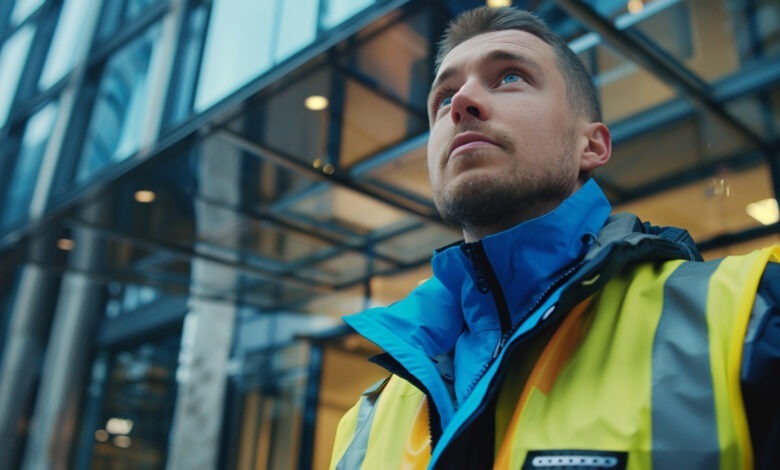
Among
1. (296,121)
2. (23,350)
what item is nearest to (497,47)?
(296,121)

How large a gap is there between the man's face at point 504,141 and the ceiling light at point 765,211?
4854 millimetres

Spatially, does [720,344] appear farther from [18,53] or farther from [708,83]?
[18,53]

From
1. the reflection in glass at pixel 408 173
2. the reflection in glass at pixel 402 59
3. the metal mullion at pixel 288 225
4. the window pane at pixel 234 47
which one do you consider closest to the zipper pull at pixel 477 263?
the reflection in glass at pixel 402 59

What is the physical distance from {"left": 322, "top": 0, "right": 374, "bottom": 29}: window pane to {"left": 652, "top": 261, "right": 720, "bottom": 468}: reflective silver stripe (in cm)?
379

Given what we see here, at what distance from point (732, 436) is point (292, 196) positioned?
20.8 feet

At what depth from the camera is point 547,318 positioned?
117 cm

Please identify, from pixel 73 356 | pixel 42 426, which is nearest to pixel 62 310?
pixel 73 356

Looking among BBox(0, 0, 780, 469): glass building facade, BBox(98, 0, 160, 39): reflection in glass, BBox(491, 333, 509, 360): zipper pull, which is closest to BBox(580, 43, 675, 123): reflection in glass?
BBox(0, 0, 780, 469): glass building facade

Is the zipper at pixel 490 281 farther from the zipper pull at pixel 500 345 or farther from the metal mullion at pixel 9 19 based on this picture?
the metal mullion at pixel 9 19

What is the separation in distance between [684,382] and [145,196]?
6653 millimetres

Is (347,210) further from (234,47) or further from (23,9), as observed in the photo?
(23,9)

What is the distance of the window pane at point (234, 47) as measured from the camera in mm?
5574

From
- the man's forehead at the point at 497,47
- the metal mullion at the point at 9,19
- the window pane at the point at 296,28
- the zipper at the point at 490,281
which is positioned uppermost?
the metal mullion at the point at 9,19

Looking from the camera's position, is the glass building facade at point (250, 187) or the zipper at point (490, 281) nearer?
the zipper at point (490, 281)
